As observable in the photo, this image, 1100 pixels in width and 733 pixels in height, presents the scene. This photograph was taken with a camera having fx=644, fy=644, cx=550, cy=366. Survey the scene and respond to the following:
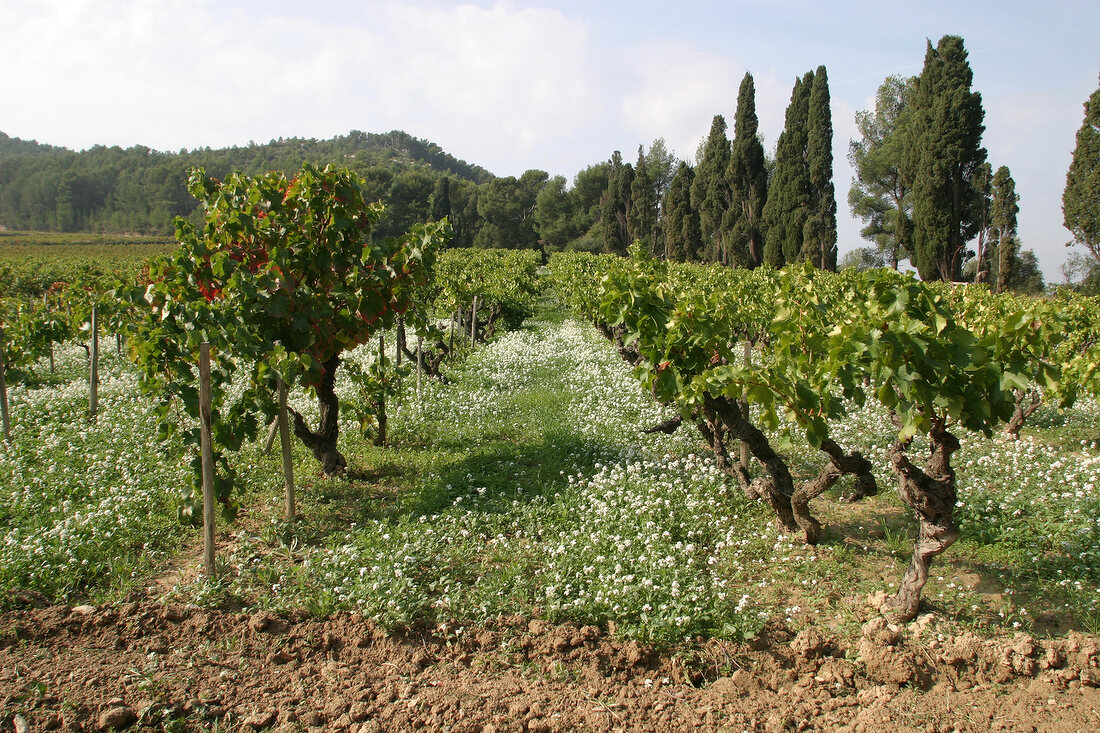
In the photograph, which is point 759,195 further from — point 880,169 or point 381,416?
point 381,416

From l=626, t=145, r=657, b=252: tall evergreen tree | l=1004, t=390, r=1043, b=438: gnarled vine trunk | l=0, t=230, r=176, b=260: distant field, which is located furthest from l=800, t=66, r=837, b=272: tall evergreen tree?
l=0, t=230, r=176, b=260: distant field

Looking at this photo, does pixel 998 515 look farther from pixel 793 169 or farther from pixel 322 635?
pixel 793 169

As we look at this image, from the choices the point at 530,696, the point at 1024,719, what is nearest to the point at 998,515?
the point at 1024,719

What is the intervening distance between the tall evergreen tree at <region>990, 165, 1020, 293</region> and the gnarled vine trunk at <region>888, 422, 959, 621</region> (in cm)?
3185

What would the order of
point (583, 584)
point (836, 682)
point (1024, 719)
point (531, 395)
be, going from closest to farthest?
point (1024, 719) → point (836, 682) → point (583, 584) → point (531, 395)

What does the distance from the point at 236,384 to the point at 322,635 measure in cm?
890

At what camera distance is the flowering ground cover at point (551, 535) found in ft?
14.1

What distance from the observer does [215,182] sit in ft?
19.9

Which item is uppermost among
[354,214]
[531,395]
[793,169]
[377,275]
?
[793,169]

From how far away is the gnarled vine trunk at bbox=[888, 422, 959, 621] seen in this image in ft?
13.4

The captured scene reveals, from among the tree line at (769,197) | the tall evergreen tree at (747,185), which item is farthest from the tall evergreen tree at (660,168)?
the tall evergreen tree at (747,185)

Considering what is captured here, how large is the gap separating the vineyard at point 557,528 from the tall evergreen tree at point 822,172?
27.7m

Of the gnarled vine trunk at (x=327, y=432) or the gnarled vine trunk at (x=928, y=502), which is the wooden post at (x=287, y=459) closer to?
the gnarled vine trunk at (x=327, y=432)

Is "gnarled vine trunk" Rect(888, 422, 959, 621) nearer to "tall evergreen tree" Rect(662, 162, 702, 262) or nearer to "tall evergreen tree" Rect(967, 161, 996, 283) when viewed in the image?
"tall evergreen tree" Rect(967, 161, 996, 283)
